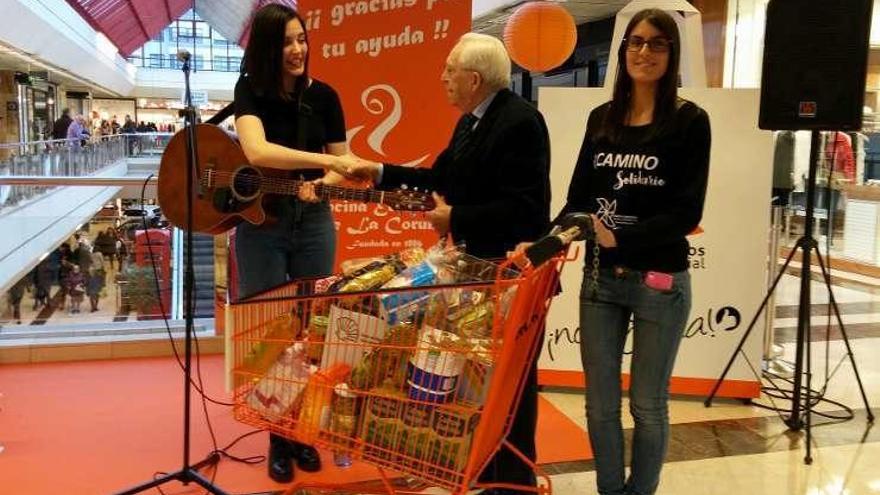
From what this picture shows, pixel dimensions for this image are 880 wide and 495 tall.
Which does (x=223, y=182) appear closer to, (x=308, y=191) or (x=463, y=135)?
(x=308, y=191)

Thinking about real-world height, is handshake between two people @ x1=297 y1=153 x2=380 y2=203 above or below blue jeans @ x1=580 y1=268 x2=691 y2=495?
above

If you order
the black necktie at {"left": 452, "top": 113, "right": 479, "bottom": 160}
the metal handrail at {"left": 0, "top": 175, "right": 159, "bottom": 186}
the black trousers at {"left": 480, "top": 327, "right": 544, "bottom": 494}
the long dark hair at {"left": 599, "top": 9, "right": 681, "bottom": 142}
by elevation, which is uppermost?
the long dark hair at {"left": 599, "top": 9, "right": 681, "bottom": 142}

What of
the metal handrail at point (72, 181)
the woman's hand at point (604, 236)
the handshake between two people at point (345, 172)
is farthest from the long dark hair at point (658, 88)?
the metal handrail at point (72, 181)

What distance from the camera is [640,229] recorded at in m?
1.98

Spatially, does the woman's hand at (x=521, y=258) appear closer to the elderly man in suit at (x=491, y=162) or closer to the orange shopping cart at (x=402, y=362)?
the orange shopping cart at (x=402, y=362)

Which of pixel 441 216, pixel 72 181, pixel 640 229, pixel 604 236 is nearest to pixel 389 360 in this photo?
pixel 441 216

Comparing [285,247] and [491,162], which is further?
[285,247]

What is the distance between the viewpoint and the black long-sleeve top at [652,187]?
200cm

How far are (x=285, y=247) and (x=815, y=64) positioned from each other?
2.26m

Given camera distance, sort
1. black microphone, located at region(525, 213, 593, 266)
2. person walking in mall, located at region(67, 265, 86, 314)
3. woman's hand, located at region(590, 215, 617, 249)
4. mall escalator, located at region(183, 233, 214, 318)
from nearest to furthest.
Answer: black microphone, located at region(525, 213, 593, 266), woman's hand, located at region(590, 215, 617, 249), mall escalator, located at region(183, 233, 214, 318), person walking in mall, located at region(67, 265, 86, 314)

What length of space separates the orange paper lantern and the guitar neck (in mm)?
4043

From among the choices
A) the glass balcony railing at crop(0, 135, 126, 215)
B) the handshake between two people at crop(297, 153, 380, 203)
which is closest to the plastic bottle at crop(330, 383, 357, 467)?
the handshake between two people at crop(297, 153, 380, 203)

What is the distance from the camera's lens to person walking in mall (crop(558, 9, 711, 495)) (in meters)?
2.02

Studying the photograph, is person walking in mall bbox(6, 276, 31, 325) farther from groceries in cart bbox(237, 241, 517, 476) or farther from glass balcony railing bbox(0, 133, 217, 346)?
groceries in cart bbox(237, 241, 517, 476)
